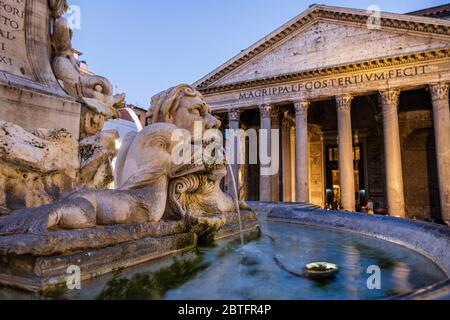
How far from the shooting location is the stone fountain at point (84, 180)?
5.94 feet

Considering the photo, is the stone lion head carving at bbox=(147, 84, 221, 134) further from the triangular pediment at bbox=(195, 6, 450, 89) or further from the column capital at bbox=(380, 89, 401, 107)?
the triangular pediment at bbox=(195, 6, 450, 89)

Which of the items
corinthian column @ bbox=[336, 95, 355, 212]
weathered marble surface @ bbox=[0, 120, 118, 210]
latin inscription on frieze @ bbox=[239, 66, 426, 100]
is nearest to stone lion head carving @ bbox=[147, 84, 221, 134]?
weathered marble surface @ bbox=[0, 120, 118, 210]

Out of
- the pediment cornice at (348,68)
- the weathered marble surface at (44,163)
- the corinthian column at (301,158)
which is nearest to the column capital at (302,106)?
the corinthian column at (301,158)

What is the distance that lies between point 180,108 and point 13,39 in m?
1.78

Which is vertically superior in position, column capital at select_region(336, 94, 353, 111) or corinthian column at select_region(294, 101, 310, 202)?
column capital at select_region(336, 94, 353, 111)

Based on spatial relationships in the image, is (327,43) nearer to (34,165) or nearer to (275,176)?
(275,176)

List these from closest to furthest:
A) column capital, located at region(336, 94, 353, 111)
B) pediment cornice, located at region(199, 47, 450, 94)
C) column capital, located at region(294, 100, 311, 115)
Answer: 1. pediment cornice, located at region(199, 47, 450, 94)
2. column capital, located at region(336, 94, 353, 111)
3. column capital, located at region(294, 100, 311, 115)

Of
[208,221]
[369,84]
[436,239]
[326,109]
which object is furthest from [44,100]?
→ [326,109]

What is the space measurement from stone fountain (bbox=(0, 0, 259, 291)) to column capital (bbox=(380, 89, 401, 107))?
14815mm

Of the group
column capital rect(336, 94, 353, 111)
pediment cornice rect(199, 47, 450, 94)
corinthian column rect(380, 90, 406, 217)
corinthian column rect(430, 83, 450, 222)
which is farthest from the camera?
column capital rect(336, 94, 353, 111)

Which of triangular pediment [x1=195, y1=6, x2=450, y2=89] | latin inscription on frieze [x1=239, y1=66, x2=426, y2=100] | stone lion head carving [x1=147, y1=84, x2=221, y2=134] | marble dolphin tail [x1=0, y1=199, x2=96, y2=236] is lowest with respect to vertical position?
marble dolphin tail [x1=0, y1=199, x2=96, y2=236]

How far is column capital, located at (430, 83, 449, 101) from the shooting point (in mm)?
14339

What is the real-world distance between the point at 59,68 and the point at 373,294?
3.76 m

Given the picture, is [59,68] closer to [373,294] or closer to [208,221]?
[208,221]
